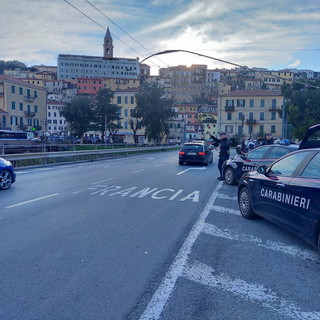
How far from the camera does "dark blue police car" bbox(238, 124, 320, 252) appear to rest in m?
5.01

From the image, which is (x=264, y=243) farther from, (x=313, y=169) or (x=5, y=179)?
(x=5, y=179)

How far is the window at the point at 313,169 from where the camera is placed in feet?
17.2

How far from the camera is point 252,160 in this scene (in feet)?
38.0

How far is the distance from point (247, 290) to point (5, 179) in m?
9.70

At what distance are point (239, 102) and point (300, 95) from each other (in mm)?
27713

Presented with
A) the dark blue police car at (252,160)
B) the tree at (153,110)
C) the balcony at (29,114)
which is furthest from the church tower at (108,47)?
the dark blue police car at (252,160)

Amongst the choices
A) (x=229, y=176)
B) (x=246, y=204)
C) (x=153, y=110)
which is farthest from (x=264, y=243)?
(x=153, y=110)

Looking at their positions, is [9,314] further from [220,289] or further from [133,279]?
[220,289]

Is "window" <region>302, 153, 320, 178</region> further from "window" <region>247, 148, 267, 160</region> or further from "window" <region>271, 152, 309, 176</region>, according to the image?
"window" <region>247, 148, 267, 160</region>

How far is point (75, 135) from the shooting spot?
213 ft

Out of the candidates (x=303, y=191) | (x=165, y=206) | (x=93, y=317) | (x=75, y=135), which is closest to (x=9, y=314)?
(x=93, y=317)

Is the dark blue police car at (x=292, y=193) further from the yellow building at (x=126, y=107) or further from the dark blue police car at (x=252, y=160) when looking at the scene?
the yellow building at (x=126, y=107)

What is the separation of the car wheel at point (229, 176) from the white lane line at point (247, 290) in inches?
337

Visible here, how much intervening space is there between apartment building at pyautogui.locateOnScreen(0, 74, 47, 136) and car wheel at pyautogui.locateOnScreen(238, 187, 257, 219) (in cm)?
5661
